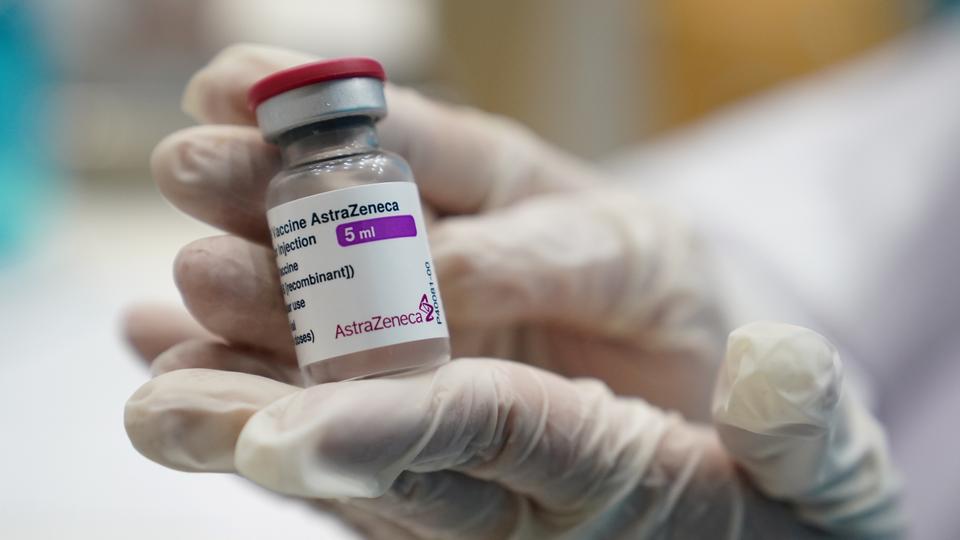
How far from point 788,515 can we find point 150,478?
717 mm

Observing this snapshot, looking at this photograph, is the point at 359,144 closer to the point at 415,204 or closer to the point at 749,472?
the point at 415,204

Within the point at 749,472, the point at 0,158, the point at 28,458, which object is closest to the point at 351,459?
the point at 749,472

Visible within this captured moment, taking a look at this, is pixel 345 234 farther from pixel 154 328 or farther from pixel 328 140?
pixel 154 328

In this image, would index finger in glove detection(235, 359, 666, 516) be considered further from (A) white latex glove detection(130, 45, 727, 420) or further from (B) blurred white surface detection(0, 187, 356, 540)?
(B) blurred white surface detection(0, 187, 356, 540)

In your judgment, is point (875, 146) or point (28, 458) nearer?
point (28, 458)

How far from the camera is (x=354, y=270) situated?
0.54m

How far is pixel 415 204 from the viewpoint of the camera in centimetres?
58

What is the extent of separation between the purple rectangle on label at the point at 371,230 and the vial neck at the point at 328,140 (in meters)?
0.06

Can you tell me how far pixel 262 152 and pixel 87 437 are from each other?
644 millimetres

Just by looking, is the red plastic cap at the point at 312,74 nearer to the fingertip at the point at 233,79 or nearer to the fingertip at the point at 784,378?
the fingertip at the point at 233,79

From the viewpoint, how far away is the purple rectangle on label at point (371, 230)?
0.54 meters

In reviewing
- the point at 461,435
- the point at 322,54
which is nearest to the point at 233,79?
the point at 461,435

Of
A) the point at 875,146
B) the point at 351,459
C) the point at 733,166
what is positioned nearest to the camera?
the point at 351,459

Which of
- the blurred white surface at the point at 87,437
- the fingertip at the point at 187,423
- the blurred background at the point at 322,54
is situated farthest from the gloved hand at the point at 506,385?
the blurred background at the point at 322,54
